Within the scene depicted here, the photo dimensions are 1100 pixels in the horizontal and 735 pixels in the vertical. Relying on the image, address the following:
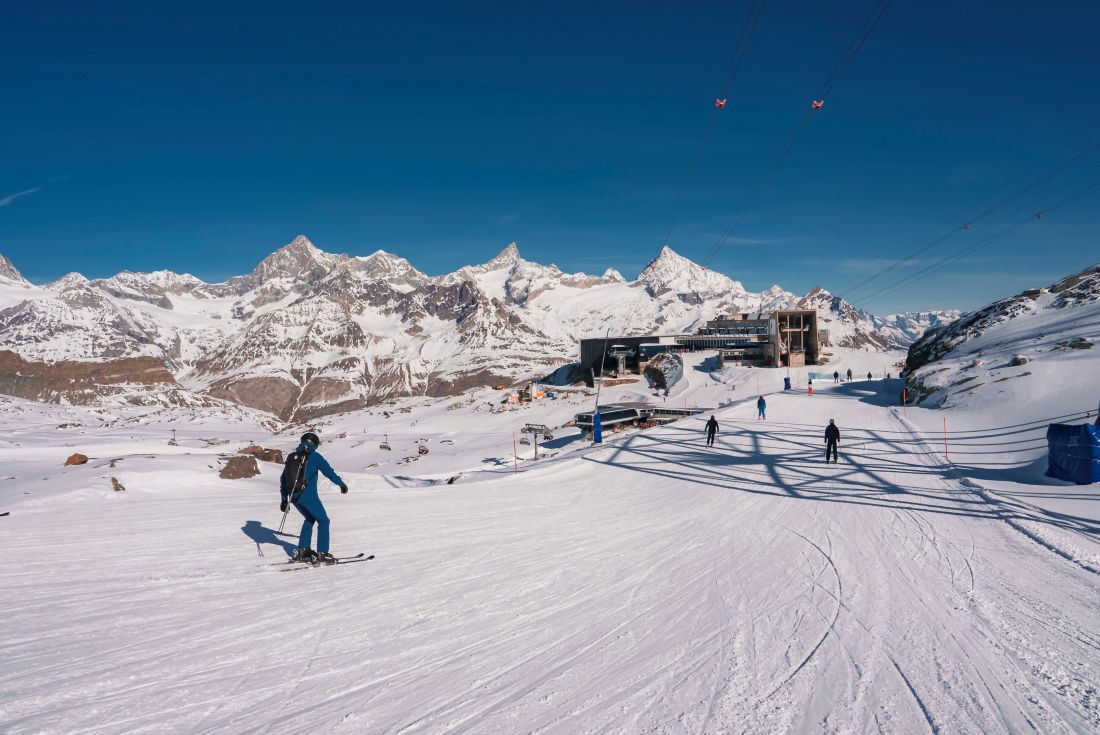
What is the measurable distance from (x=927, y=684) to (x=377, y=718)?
4.98 meters

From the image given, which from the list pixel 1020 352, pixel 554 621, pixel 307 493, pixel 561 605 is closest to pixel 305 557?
pixel 307 493

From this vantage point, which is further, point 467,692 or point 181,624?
point 181,624

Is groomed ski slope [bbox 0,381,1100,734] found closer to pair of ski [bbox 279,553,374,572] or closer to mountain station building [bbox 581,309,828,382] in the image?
pair of ski [bbox 279,553,374,572]

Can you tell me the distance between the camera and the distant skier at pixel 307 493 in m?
8.22

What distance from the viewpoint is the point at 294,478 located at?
820cm

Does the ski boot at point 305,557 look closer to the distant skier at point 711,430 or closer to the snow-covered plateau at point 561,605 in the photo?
the snow-covered plateau at point 561,605

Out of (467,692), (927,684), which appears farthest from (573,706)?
(927,684)

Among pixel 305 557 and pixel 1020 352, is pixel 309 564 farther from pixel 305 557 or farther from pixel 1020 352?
pixel 1020 352

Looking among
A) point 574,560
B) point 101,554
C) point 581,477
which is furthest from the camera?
point 581,477

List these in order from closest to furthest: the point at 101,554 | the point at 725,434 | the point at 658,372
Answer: the point at 101,554 → the point at 725,434 → the point at 658,372

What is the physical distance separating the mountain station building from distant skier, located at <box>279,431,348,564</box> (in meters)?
64.6

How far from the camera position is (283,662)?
17.6 feet

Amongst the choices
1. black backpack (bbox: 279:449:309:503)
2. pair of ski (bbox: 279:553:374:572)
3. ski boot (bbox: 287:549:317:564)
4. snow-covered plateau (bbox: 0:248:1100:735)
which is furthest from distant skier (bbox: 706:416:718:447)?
black backpack (bbox: 279:449:309:503)

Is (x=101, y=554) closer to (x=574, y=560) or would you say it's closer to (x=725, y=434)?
(x=574, y=560)
